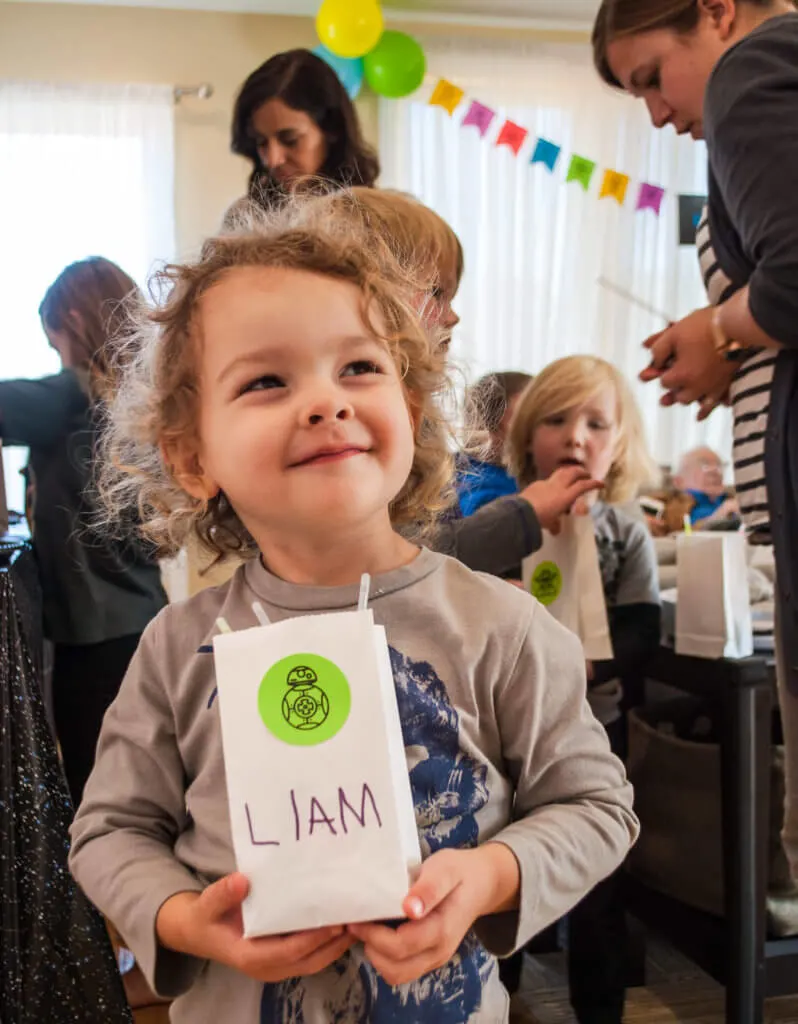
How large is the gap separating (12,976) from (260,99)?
55.3 inches

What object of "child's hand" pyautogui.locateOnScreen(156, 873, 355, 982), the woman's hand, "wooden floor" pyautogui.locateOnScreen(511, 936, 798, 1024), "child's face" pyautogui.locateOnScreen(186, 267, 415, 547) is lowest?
"wooden floor" pyautogui.locateOnScreen(511, 936, 798, 1024)

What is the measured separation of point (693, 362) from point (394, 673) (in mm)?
712

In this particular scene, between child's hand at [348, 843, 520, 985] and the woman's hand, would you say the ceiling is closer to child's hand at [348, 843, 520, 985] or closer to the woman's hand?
the woman's hand

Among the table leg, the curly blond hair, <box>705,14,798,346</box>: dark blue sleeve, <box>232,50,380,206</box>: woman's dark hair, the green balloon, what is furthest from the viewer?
the green balloon

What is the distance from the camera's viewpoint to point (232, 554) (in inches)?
35.7

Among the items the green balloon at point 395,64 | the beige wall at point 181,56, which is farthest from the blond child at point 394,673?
the beige wall at point 181,56

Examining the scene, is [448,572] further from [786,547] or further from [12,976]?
[12,976]

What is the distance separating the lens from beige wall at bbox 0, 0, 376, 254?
3.86 m

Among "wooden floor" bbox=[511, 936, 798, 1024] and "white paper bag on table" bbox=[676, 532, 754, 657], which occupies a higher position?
"white paper bag on table" bbox=[676, 532, 754, 657]

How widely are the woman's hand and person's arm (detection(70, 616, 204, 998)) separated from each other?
777 mm

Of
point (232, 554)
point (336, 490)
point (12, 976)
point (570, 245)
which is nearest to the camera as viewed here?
point (336, 490)

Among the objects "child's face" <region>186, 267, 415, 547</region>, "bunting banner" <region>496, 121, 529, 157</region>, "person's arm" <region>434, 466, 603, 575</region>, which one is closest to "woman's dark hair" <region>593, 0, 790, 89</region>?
"person's arm" <region>434, 466, 603, 575</region>

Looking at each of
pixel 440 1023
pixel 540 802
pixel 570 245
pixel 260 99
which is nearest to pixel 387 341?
pixel 540 802

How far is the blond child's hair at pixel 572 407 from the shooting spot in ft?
5.24
